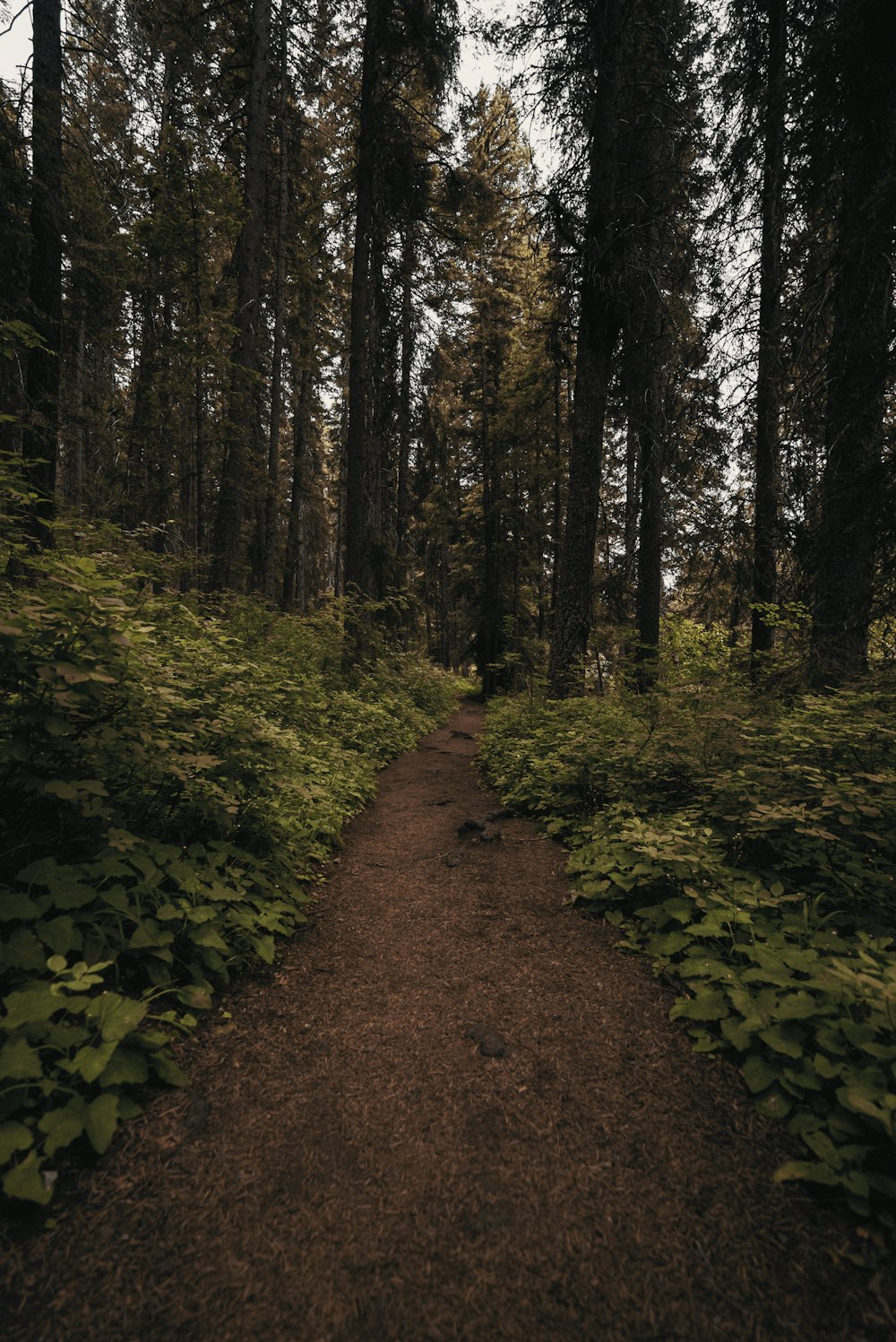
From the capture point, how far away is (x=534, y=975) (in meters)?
2.91

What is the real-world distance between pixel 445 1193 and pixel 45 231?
11.1 m

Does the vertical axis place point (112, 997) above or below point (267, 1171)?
above

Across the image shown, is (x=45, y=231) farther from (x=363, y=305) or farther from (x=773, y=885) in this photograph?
(x=773, y=885)

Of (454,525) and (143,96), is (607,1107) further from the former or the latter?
(454,525)

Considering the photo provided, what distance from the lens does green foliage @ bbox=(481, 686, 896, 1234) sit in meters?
1.78

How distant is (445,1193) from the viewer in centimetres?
169

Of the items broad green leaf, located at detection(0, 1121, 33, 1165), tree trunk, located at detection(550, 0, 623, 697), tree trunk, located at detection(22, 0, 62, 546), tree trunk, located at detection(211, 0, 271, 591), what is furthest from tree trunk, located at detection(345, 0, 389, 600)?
broad green leaf, located at detection(0, 1121, 33, 1165)

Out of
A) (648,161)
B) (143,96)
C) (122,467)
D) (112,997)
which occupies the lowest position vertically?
(112,997)

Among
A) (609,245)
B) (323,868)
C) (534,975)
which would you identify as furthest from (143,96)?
(534,975)

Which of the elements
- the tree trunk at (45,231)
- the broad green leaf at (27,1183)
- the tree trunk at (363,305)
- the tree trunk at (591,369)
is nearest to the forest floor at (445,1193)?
the broad green leaf at (27,1183)

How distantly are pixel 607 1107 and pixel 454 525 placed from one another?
63.4ft

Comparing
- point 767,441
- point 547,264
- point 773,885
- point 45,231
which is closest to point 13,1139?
point 773,885

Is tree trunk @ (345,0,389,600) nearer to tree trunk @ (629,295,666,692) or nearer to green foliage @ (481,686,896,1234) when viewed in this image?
tree trunk @ (629,295,666,692)

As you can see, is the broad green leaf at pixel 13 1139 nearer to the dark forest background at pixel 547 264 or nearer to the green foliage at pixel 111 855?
the green foliage at pixel 111 855
